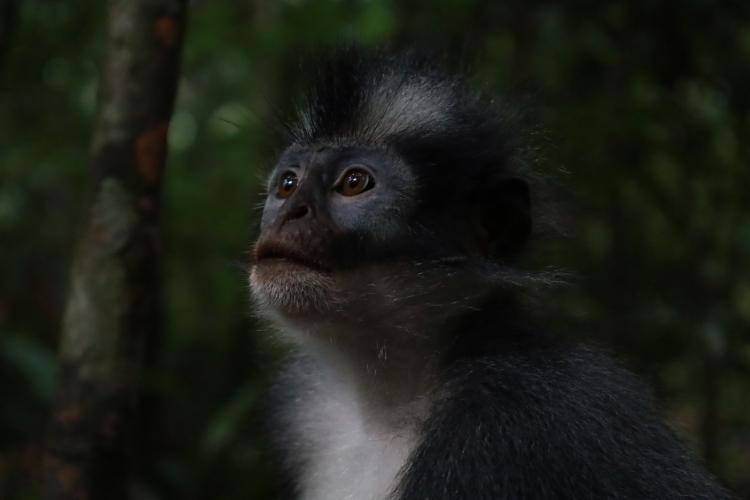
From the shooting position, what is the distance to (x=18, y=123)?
659 cm

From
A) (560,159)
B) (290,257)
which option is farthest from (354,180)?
(560,159)

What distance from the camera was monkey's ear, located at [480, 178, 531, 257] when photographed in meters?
3.39

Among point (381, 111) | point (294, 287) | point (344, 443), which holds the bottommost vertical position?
point (344, 443)

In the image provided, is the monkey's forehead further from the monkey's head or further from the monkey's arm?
the monkey's arm

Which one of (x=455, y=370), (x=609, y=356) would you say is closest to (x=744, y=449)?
(x=609, y=356)

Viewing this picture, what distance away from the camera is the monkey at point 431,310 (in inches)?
113

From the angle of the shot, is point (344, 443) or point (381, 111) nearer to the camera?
point (381, 111)

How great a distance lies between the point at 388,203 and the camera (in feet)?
10.6

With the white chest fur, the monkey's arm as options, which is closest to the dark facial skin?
the monkey's arm

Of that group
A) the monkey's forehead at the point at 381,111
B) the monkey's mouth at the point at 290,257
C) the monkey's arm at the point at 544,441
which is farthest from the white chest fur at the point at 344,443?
the monkey's forehead at the point at 381,111

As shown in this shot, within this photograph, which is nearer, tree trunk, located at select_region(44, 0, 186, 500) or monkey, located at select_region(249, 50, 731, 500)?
monkey, located at select_region(249, 50, 731, 500)

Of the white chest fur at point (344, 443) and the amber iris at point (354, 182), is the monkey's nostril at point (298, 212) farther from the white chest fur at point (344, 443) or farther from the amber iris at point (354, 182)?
the white chest fur at point (344, 443)

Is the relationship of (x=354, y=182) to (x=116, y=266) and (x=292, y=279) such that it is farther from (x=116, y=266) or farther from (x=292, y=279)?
(x=116, y=266)

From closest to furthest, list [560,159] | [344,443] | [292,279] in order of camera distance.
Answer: [292,279], [344,443], [560,159]
